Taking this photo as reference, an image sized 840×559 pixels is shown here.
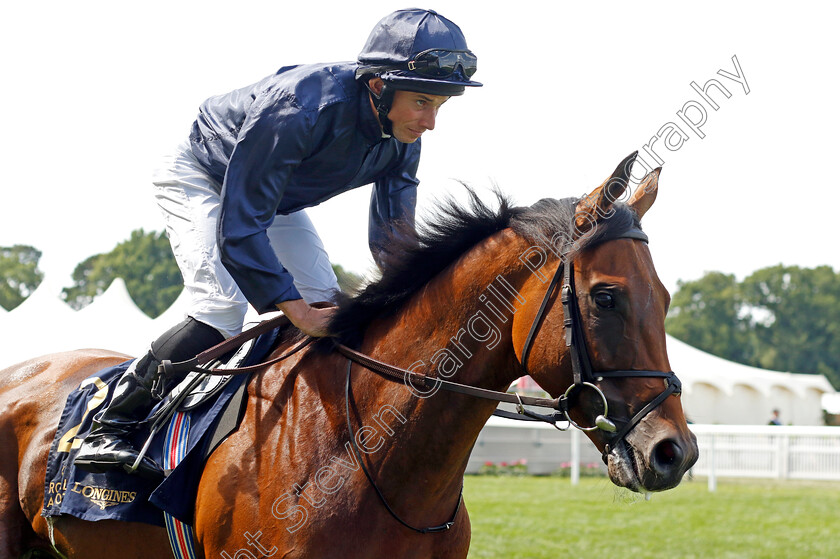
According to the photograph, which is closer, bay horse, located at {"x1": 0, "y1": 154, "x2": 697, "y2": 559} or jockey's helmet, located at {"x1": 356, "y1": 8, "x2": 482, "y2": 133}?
bay horse, located at {"x1": 0, "y1": 154, "x2": 697, "y2": 559}

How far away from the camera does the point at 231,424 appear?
3.09 metres

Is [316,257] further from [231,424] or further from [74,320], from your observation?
[74,320]

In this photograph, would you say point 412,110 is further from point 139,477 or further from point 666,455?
point 139,477

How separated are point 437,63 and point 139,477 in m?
1.97

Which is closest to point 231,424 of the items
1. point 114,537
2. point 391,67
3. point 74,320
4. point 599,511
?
point 114,537

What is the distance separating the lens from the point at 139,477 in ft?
10.6

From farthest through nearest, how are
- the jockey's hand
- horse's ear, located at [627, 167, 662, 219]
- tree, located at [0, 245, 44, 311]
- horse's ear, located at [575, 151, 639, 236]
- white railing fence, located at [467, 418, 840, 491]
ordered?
tree, located at [0, 245, 44, 311] < white railing fence, located at [467, 418, 840, 491] < the jockey's hand < horse's ear, located at [627, 167, 662, 219] < horse's ear, located at [575, 151, 639, 236]

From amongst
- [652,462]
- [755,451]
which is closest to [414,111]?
[652,462]

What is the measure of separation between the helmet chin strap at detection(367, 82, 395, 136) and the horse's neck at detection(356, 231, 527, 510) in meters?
0.69

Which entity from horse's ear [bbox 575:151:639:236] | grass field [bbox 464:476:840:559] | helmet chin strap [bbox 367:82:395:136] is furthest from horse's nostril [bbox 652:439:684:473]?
grass field [bbox 464:476:840:559]

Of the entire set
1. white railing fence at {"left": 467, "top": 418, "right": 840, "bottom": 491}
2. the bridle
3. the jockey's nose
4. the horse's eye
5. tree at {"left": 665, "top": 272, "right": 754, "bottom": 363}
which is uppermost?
the jockey's nose

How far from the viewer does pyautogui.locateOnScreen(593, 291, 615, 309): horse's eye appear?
2645 millimetres

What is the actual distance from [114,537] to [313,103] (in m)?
1.89

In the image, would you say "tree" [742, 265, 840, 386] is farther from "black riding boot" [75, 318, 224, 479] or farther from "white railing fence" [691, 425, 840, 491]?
"black riding boot" [75, 318, 224, 479]
